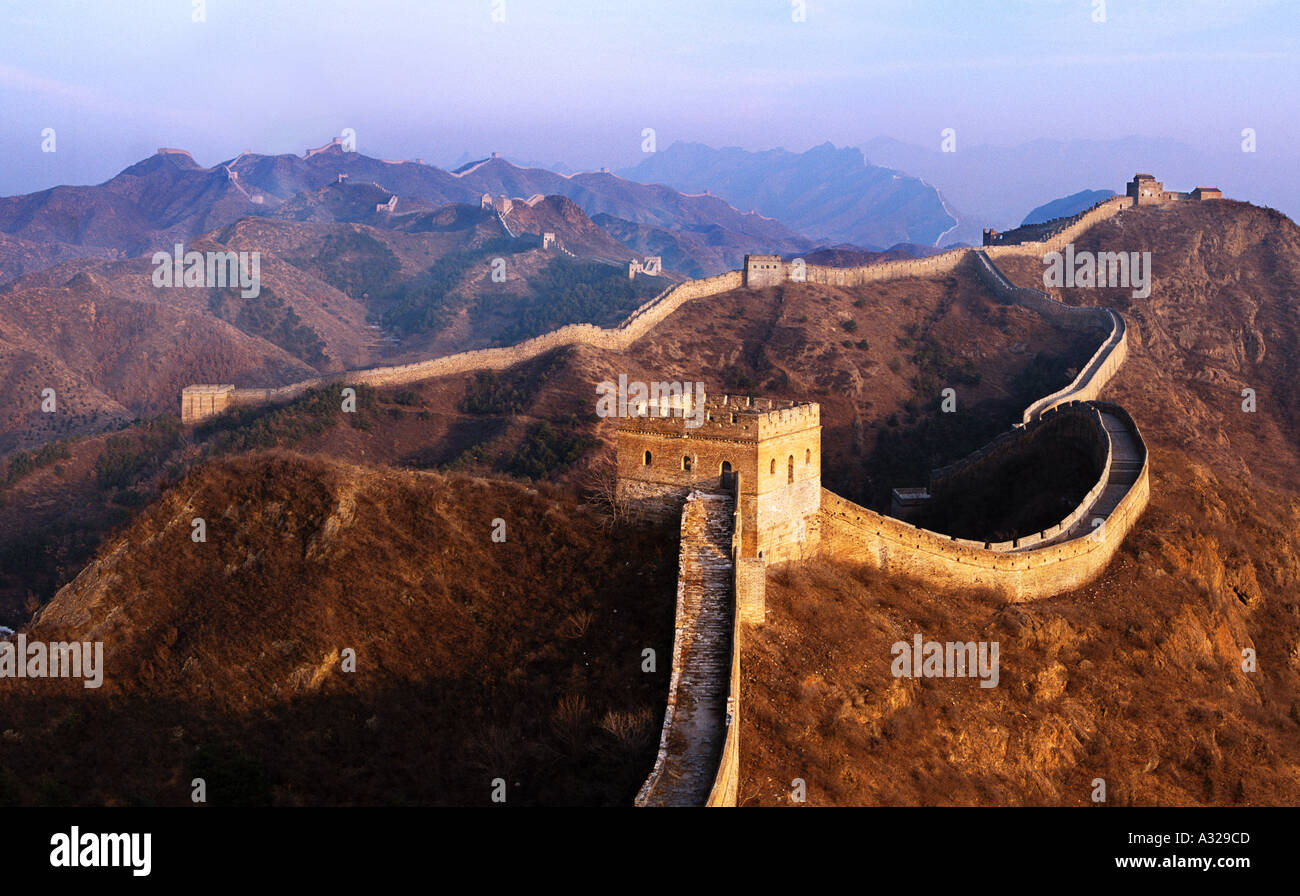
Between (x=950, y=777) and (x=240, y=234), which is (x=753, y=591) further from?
(x=240, y=234)

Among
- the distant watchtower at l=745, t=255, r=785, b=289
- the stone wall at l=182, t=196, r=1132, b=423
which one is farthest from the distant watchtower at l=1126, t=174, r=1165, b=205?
the distant watchtower at l=745, t=255, r=785, b=289

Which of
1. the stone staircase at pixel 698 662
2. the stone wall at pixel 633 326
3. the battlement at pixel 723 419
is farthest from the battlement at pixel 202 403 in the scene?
the stone staircase at pixel 698 662

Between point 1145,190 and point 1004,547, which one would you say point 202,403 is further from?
point 1145,190

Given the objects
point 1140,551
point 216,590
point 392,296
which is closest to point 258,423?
point 216,590

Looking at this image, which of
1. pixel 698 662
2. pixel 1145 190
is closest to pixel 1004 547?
pixel 698 662

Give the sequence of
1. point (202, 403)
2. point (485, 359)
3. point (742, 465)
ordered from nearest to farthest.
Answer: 1. point (742, 465)
2. point (202, 403)
3. point (485, 359)

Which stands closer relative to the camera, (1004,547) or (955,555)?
(955,555)

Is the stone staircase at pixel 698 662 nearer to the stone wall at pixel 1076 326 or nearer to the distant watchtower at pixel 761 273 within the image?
the stone wall at pixel 1076 326
